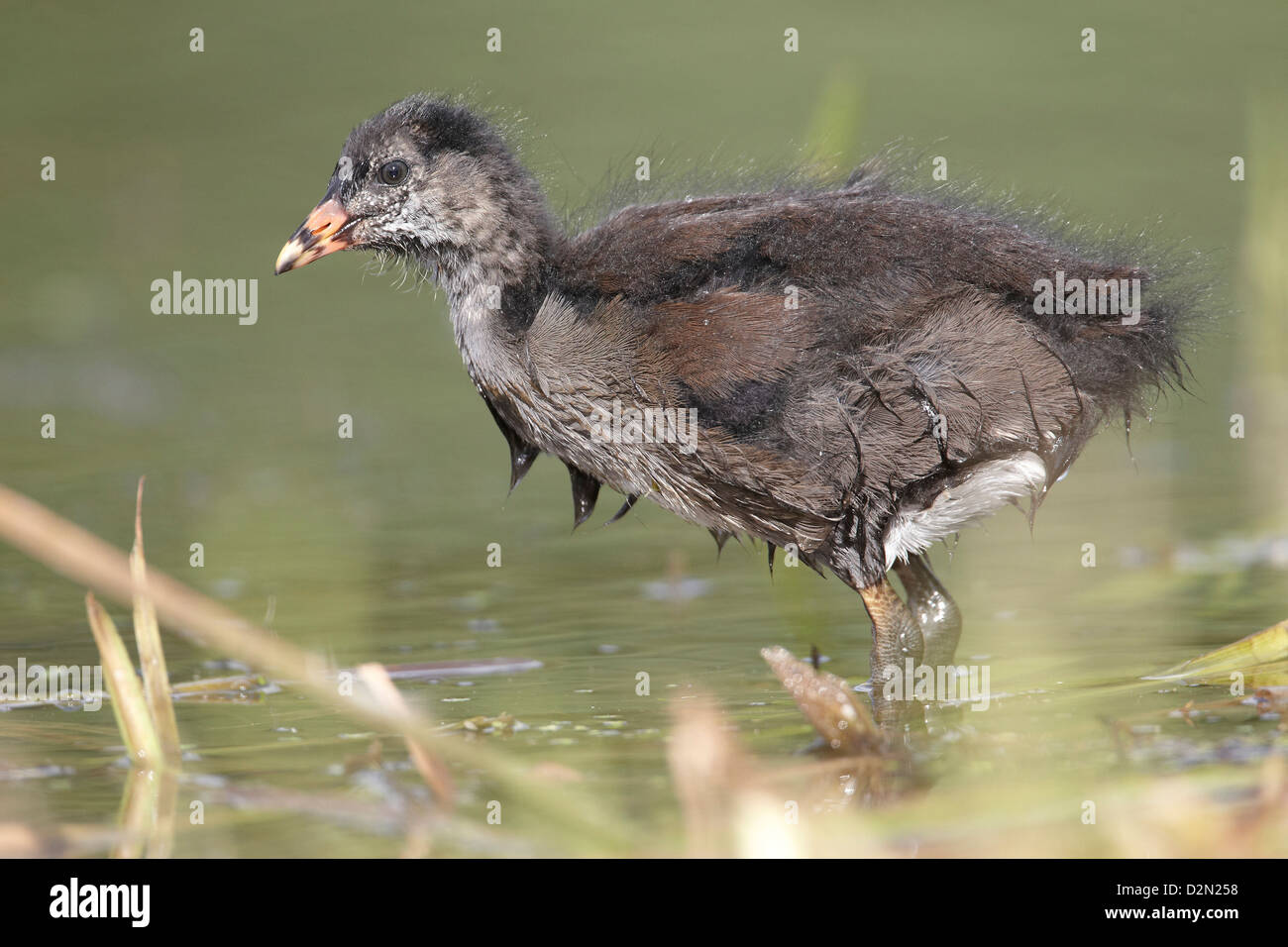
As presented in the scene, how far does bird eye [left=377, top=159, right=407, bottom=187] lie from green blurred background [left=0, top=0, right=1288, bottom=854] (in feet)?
2.04

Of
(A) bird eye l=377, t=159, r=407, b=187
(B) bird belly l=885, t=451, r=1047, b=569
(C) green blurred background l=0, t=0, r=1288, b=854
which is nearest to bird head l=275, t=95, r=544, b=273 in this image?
(A) bird eye l=377, t=159, r=407, b=187

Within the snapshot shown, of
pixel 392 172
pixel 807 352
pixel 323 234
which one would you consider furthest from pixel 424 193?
pixel 807 352

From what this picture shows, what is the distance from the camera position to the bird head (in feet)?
16.2

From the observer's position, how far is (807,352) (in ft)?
14.6

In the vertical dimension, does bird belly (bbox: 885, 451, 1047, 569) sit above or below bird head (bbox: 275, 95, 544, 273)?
below

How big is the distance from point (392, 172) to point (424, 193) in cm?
12

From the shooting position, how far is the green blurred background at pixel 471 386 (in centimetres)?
512

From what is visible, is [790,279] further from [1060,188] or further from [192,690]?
[1060,188]

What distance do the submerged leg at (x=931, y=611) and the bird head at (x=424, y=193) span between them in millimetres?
1469

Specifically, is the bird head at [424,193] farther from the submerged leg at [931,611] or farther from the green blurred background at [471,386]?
the submerged leg at [931,611]

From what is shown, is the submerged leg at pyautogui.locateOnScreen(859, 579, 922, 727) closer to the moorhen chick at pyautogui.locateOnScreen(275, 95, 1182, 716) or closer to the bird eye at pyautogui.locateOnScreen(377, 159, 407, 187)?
the moorhen chick at pyautogui.locateOnScreen(275, 95, 1182, 716)

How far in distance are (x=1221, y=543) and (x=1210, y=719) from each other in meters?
1.93

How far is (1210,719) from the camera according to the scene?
160 inches

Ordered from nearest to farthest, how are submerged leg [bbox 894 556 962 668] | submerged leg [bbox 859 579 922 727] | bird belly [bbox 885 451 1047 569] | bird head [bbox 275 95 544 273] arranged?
bird belly [bbox 885 451 1047 569] < submerged leg [bbox 859 579 922 727] < bird head [bbox 275 95 544 273] < submerged leg [bbox 894 556 962 668]
